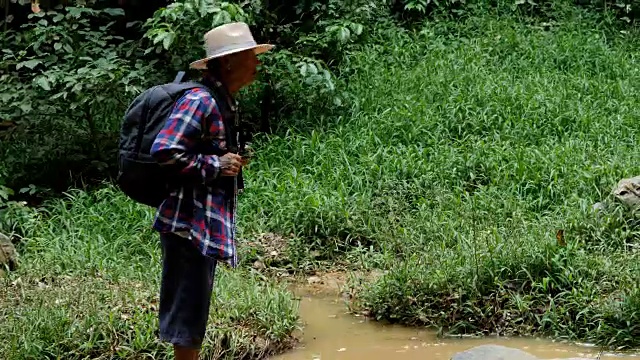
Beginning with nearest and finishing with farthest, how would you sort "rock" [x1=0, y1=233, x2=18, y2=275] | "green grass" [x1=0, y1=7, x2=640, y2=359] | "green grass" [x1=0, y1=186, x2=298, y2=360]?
"green grass" [x1=0, y1=186, x2=298, y2=360], "green grass" [x1=0, y1=7, x2=640, y2=359], "rock" [x1=0, y1=233, x2=18, y2=275]

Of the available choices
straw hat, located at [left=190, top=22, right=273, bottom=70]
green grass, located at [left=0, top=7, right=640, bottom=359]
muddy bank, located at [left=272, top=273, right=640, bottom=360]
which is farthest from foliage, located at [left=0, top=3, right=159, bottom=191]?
straw hat, located at [left=190, top=22, right=273, bottom=70]

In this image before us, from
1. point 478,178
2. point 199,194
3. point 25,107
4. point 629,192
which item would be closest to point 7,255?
point 25,107

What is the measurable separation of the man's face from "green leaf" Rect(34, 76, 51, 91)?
13.4 ft

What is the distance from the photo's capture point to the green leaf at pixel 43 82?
275 inches

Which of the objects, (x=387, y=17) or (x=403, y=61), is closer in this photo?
(x=403, y=61)

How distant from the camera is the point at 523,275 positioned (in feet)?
17.1

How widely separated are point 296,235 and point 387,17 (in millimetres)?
4888

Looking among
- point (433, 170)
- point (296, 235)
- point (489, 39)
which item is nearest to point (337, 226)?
point (296, 235)

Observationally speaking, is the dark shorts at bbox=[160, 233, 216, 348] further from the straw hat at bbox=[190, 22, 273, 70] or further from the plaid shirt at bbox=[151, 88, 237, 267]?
the straw hat at bbox=[190, 22, 273, 70]

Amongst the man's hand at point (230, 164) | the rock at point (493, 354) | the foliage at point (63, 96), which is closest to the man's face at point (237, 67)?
the man's hand at point (230, 164)

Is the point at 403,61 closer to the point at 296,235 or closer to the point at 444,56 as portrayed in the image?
the point at 444,56

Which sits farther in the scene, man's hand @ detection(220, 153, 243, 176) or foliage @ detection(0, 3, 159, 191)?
foliage @ detection(0, 3, 159, 191)

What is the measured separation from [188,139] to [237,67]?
1.22ft

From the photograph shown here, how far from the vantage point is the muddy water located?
15.2 feet
